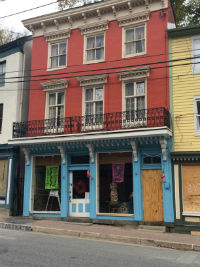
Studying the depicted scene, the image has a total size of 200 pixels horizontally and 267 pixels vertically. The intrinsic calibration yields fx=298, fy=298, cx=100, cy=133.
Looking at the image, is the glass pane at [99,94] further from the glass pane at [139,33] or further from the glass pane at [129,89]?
the glass pane at [139,33]

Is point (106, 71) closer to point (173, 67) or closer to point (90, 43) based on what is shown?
point (90, 43)

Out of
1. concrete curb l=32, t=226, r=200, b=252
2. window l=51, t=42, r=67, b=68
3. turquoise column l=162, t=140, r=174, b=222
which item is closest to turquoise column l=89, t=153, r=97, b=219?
concrete curb l=32, t=226, r=200, b=252

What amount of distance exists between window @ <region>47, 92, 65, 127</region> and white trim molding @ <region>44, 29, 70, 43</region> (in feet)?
10.3

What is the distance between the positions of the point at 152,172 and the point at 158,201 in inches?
51.4

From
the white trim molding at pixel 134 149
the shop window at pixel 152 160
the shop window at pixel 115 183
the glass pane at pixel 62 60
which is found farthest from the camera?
the glass pane at pixel 62 60

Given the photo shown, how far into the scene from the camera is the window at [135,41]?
14898 millimetres

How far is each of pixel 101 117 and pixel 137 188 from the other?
387 centimetres

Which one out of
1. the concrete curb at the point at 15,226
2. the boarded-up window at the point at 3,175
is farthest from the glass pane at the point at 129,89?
the boarded-up window at the point at 3,175

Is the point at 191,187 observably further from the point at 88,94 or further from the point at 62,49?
the point at 62,49

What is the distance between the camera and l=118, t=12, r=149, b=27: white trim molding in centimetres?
1478

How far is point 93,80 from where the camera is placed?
50.3 ft

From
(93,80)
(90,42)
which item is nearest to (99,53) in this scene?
(90,42)

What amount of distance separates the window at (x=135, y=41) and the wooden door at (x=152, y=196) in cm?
605

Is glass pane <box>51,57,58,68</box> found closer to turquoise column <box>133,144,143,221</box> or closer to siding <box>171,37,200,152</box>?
siding <box>171,37,200,152</box>
